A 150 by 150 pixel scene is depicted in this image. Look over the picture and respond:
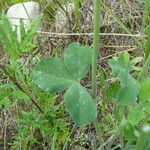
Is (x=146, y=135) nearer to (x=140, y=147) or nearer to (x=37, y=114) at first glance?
(x=140, y=147)

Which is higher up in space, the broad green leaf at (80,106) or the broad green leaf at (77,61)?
the broad green leaf at (77,61)

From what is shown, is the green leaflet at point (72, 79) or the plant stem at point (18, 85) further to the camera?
the plant stem at point (18, 85)

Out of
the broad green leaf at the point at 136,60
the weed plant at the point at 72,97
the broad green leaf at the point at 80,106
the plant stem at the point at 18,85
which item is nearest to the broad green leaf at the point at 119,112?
the weed plant at the point at 72,97

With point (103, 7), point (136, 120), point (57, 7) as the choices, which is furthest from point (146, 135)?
point (57, 7)

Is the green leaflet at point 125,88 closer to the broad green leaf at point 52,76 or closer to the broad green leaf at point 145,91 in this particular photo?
the broad green leaf at point 145,91

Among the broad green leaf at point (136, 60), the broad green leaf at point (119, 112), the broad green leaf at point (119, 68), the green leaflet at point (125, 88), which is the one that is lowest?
the broad green leaf at point (119, 112)

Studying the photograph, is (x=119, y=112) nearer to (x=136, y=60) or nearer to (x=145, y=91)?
(x=145, y=91)

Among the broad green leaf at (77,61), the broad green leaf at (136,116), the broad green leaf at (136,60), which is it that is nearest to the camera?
the broad green leaf at (136,116)

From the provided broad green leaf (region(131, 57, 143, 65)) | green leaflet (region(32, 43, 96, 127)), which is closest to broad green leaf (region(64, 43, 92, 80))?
green leaflet (region(32, 43, 96, 127))
